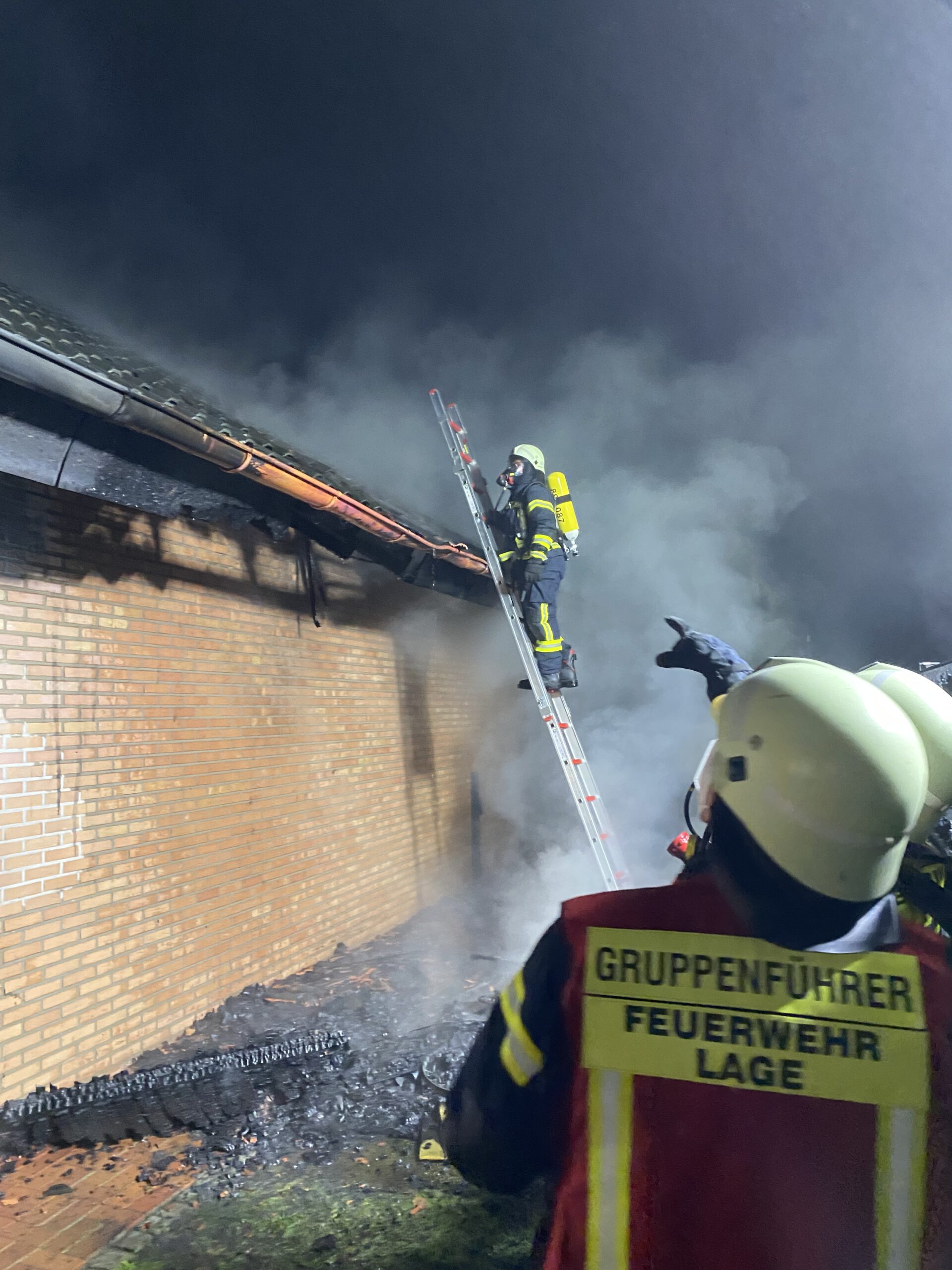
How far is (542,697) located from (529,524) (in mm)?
1455

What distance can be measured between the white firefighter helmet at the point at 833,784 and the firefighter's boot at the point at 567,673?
5.20 meters

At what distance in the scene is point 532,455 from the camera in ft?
22.1

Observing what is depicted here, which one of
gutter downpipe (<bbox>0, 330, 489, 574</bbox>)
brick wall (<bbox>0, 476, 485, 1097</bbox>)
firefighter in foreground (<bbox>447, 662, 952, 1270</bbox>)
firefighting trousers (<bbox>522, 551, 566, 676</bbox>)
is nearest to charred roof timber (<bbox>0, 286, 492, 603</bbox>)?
gutter downpipe (<bbox>0, 330, 489, 574</bbox>)

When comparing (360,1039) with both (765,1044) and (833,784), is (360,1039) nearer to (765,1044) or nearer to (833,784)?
(765,1044)

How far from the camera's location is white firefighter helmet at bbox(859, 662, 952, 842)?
1904mm

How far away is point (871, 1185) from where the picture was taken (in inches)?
39.9

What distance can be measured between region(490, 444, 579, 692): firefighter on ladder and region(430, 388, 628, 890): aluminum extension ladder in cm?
10

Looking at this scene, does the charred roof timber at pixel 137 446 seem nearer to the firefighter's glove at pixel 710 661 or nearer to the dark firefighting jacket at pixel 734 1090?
the firefighter's glove at pixel 710 661

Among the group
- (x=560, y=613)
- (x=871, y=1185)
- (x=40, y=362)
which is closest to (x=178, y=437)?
(x=40, y=362)

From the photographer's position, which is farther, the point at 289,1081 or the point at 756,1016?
the point at 289,1081

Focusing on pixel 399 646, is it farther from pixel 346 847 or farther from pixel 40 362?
pixel 40 362

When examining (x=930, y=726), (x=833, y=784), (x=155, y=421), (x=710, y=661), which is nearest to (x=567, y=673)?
(x=710, y=661)

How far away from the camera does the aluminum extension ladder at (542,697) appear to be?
5652 millimetres

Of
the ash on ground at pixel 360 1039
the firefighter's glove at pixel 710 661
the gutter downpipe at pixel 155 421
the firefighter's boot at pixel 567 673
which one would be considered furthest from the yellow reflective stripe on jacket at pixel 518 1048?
the firefighter's boot at pixel 567 673
